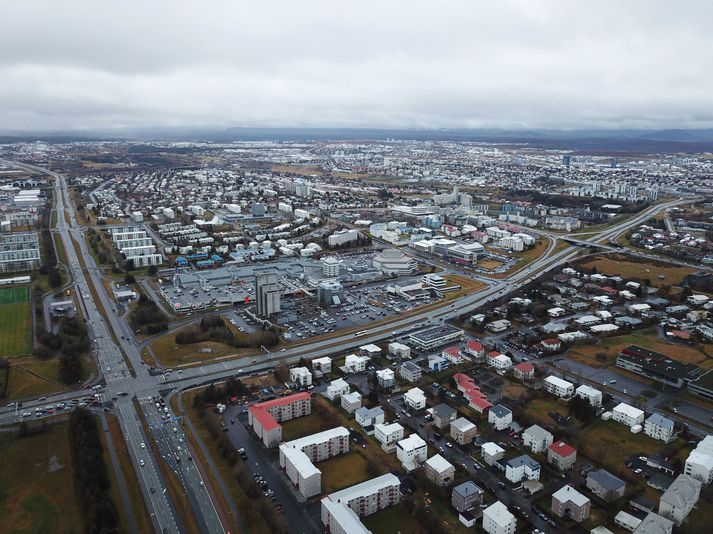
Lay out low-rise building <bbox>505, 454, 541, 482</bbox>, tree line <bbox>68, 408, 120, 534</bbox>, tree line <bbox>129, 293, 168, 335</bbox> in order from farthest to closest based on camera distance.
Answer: tree line <bbox>129, 293, 168, 335</bbox> < low-rise building <bbox>505, 454, 541, 482</bbox> < tree line <bbox>68, 408, 120, 534</bbox>

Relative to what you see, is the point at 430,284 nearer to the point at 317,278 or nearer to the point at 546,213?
the point at 317,278

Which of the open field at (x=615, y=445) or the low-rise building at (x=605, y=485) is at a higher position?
the low-rise building at (x=605, y=485)

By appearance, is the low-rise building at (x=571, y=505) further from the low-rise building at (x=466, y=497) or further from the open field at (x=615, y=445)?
the open field at (x=615, y=445)

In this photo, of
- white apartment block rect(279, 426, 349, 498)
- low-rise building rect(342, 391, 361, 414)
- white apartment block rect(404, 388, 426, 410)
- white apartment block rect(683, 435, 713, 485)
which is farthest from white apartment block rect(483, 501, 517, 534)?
low-rise building rect(342, 391, 361, 414)

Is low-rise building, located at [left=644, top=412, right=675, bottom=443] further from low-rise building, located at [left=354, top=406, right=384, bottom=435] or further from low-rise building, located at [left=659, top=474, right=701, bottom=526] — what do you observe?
low-rise building, located at [left=354, top=406, right=384, bottom=435]

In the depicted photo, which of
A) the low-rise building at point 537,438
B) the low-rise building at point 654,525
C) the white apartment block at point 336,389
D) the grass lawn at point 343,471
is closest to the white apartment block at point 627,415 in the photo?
the low-rise building at point 537,438

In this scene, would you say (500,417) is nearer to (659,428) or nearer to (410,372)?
(410,372)

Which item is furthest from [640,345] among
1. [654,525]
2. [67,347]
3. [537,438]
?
[67,347]
